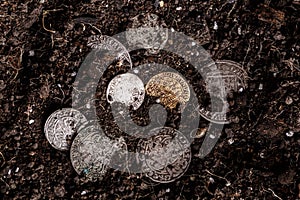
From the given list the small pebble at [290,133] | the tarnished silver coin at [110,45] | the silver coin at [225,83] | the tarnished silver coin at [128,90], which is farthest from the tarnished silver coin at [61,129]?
the small pebble at [290,133]

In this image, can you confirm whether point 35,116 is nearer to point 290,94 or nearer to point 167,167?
point 167,167

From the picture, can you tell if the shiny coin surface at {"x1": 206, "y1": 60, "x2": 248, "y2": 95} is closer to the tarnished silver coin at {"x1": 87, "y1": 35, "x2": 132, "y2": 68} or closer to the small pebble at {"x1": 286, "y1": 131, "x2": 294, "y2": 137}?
the small pebble at {"x1": 286, "y1": 131, "x2": 294, "y2": 137}

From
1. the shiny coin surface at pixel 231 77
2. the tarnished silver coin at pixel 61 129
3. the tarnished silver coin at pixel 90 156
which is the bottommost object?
the tarnished silver coin at pixel 90 156

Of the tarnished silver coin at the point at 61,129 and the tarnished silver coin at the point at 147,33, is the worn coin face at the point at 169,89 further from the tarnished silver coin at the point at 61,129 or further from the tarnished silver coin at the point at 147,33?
the tarnished silver coin at the point at 61,129

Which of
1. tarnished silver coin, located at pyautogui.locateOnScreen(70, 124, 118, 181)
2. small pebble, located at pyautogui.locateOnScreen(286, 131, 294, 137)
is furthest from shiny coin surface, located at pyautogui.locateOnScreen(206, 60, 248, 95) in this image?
tarnished silver coin, located at pyautogui.locateOnScreen(70, 124, 118, 181)

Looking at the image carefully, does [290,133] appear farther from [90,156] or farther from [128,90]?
[90,156]

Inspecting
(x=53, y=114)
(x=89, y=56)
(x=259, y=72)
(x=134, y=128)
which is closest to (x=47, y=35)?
(x=89, y=56)
